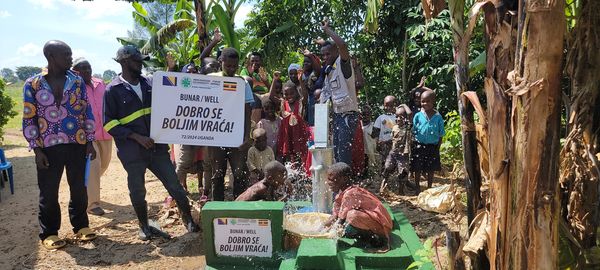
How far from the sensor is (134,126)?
14.9ft

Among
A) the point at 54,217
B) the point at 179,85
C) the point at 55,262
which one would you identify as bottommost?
the point at 55,262

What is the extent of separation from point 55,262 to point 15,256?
1.66 ft

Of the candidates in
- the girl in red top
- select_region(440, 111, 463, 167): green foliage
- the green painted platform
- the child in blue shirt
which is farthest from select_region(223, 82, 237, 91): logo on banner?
select_region(440, 111, 463, 167): green foliage

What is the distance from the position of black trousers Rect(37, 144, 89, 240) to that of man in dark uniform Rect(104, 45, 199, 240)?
0.45 metres

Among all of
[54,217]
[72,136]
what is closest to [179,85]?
[72,136]

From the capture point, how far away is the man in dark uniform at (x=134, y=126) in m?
4.45

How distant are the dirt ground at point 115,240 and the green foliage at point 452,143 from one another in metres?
0.57

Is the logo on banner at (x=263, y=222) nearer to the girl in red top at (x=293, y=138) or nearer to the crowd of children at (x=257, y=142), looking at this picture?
the crowd of children at (x=257, y=142)

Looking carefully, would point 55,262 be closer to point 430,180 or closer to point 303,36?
point 430,180

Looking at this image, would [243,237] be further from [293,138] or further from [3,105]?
[3,105]

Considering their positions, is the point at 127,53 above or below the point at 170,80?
above

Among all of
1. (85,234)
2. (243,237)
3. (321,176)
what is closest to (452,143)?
(321,176)

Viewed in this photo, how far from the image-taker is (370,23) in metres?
4.05

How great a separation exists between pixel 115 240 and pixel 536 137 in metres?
4.27
